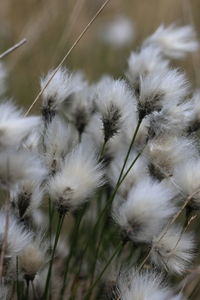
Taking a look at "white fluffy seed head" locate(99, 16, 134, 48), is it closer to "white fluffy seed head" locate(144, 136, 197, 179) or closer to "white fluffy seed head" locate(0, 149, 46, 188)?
"white fluffy seed head" locate(144, 136, 197, 179)

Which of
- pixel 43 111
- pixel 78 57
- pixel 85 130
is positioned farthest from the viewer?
pixel 78 57

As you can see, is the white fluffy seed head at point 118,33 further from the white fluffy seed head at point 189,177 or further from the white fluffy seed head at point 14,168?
the white fluffy seed head at point 14,168

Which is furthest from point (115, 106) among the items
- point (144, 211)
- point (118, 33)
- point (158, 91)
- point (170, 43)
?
point (118, 33)

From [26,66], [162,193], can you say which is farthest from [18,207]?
[26,66]

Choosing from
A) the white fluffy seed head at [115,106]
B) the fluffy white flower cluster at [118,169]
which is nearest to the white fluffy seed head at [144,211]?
the fluffy white flower cluster at [118,169]

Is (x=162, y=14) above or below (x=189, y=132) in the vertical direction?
above

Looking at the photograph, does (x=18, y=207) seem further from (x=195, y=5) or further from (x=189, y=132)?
(x=195, y=5)

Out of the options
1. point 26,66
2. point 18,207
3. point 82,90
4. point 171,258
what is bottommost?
point 171,258
